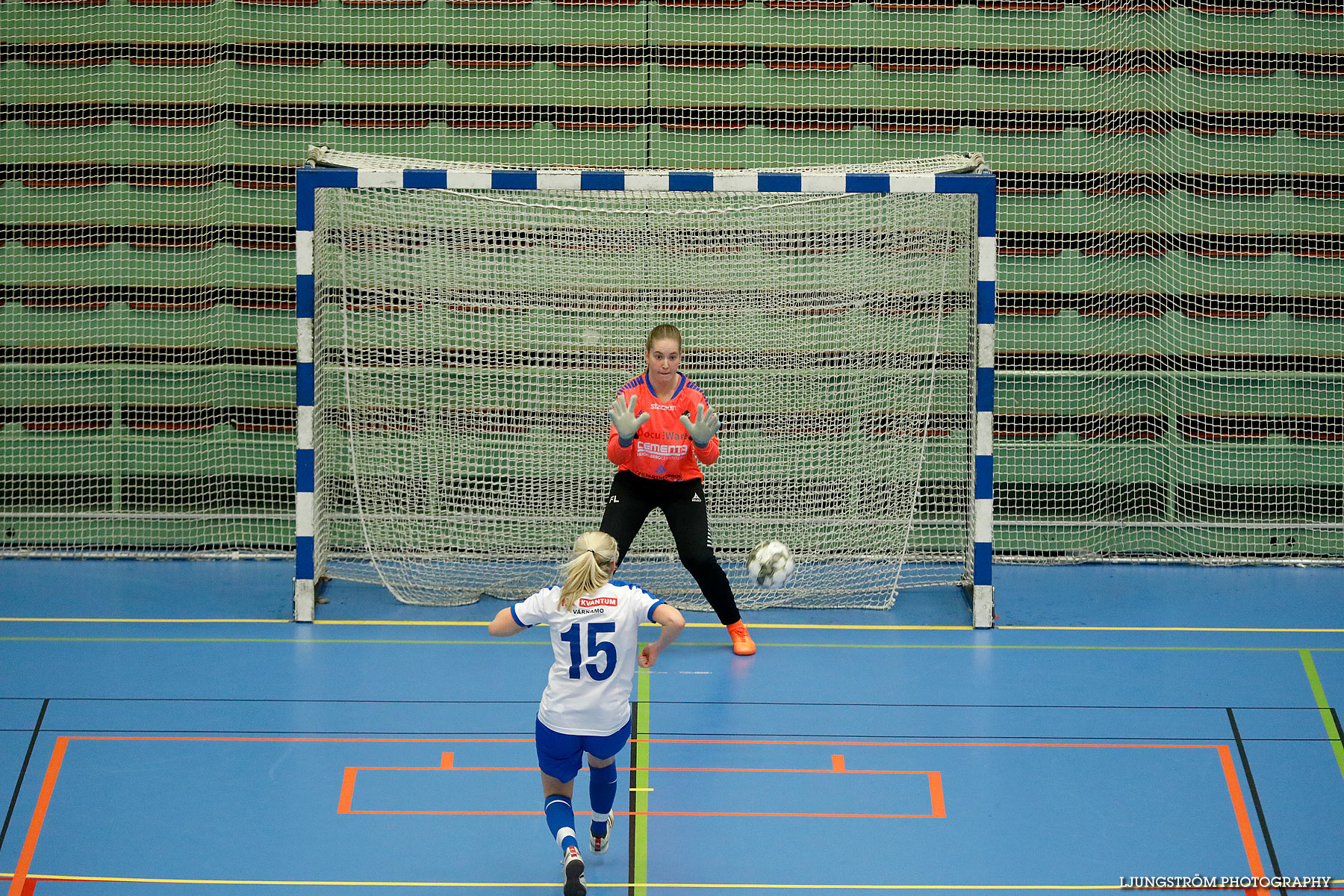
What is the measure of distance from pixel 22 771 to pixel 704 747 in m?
3.06

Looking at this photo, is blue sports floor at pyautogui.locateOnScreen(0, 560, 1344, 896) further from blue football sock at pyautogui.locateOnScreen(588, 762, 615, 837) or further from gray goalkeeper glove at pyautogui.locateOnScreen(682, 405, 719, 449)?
gray goalkeeper glove at pyautogui.locateOnScreen(682, 405, 719, 449)

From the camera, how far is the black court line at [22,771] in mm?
5227

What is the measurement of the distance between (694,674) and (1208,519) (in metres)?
4.46

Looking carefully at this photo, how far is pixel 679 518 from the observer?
6.86 m

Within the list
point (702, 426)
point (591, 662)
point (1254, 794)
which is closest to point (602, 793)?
point (591, 662)

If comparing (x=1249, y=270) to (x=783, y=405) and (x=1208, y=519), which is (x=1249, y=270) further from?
(x=783, y=405)

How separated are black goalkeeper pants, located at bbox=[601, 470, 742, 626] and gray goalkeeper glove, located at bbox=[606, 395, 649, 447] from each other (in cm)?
43

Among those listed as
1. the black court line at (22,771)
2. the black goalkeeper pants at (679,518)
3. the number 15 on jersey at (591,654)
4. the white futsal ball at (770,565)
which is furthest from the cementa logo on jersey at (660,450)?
the black court line at (22,771)

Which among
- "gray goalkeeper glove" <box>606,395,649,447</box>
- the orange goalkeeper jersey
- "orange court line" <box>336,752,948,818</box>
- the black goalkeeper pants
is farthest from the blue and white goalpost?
"orange court line" <box>336,752,948,818</box>

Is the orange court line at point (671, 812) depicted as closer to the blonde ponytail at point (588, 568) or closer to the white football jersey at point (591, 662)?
the white football jersey at point (591, 662)

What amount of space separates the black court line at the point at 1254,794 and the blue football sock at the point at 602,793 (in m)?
→ 2.58

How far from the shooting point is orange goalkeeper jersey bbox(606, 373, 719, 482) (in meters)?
6.70

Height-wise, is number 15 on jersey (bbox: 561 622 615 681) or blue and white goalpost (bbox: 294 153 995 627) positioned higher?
blue and white goalpost (bbox: 294 153 995 627)

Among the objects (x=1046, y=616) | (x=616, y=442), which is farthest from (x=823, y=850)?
(x=1046, y=616)
